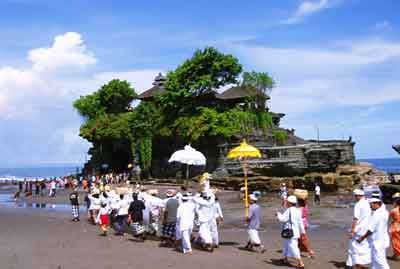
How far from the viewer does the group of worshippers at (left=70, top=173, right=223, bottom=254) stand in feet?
50.6

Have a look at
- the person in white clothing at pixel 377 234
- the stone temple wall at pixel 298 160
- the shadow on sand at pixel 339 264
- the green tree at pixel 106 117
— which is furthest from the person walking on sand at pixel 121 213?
the green tree at pixel 106 117

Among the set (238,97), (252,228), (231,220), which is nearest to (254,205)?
(252,228)

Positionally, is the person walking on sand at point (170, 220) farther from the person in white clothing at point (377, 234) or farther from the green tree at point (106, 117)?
the green tree at point (106, 117)

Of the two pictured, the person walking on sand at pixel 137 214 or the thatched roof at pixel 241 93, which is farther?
the thatched roof at pixel 241 93

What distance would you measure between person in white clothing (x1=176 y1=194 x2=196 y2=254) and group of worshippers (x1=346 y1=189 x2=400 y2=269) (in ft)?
16.2

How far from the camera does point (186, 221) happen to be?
1528 centimetres

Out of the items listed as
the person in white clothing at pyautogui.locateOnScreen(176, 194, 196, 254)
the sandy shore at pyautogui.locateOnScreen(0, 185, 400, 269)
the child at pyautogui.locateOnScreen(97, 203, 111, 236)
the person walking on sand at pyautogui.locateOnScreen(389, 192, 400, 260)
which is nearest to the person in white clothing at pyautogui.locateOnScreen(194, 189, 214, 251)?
the person in white clothing at pyautogui.locateOnScreen(176, 194, 196, 254)

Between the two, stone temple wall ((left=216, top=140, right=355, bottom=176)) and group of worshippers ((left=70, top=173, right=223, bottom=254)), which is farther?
stone temple wall ((left=216, top=140, right=355, bottom=176))

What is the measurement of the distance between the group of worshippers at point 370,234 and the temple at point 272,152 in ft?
115

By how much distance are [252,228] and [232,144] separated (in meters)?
35.2

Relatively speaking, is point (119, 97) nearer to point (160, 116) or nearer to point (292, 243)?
point (160, 116)

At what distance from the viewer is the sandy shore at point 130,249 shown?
13784 millimetres

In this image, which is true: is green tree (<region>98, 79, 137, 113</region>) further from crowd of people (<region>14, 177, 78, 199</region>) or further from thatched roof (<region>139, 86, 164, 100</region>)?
crowd of people (<region>14, 177, 78, 199</region>)

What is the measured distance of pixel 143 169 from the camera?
58.4 m
